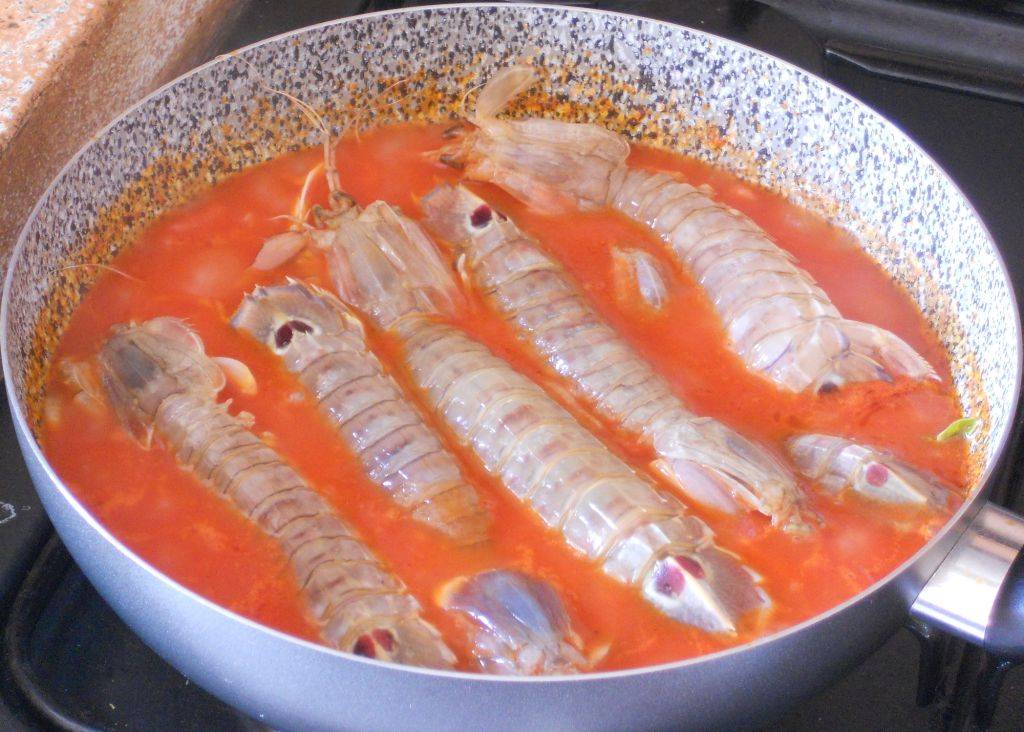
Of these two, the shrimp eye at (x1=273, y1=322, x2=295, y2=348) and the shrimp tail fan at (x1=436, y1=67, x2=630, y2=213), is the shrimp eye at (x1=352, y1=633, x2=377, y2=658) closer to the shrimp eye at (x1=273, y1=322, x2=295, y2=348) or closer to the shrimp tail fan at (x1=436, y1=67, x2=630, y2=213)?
the shrimp eye at (x1=273, y1=322, x2=295, y2=348)

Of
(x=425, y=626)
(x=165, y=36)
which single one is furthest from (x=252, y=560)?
(x=165, y=36)

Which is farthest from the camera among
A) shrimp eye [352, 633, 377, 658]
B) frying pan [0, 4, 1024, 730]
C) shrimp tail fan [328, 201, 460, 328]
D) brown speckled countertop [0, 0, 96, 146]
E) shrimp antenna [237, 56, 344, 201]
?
shrimp antenna [237, 56, 344, 201]

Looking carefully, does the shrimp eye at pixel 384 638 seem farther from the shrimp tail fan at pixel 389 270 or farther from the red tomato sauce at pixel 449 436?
the shrimp tail fan at pixel 389 270

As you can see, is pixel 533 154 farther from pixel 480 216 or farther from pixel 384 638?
pixel 384 638

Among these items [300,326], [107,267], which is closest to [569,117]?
[300,326]

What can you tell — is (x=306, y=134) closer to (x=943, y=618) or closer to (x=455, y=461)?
(x=455, y=461)

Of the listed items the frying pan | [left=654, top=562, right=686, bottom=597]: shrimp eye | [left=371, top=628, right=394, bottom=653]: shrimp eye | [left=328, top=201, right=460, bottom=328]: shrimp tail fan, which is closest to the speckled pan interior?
the frying pan
